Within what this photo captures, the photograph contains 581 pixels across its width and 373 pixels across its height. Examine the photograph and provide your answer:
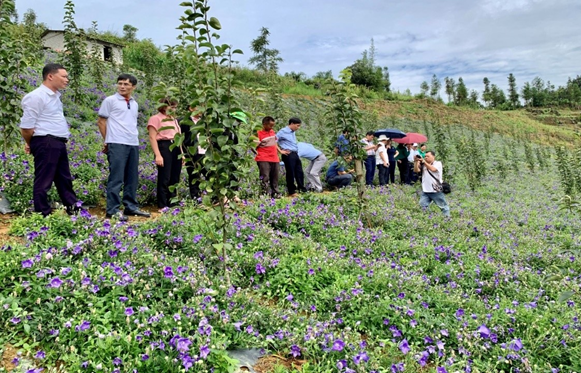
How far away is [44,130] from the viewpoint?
470cm

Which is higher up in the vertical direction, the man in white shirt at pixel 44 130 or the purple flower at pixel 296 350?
the man in white shirt at pixel 44 130

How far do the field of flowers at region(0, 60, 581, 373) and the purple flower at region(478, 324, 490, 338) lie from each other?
28 mm

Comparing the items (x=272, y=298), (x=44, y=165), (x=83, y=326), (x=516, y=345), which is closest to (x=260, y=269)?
(x=272, y=298)

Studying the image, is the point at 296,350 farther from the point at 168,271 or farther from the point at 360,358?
the point at 168,271

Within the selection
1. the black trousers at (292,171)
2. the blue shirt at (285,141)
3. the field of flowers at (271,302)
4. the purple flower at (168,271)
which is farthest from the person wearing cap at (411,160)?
the purple flower at (168,271)

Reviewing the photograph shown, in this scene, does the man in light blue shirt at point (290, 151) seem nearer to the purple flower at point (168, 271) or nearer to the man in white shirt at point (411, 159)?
the man in white shirt at point (411, 159)

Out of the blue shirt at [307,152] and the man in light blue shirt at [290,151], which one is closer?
the man in light blue shirt at [290,151]

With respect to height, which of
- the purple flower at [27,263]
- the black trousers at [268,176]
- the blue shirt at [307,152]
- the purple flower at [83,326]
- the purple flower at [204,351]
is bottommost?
the purple flower at [204,351]

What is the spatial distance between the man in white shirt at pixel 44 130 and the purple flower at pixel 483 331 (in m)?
4.50

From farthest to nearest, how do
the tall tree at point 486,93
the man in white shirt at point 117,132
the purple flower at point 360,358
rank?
the tall tree at point 486,93 < the man in white shirt at point 117,132 < the purple flower at point 360,358

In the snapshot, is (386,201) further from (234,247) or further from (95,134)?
(95,134)

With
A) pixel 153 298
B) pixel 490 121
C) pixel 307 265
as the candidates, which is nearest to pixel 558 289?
pixel 307 265

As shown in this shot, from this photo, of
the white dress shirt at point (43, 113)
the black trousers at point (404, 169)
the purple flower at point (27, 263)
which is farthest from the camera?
the black trousers at point (404, 169)

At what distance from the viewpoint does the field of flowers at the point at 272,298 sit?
2.57 meters
